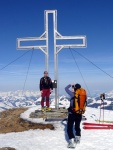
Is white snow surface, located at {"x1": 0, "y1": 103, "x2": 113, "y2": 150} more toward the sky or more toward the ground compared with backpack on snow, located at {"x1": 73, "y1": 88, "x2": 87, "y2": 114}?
more toward the ground

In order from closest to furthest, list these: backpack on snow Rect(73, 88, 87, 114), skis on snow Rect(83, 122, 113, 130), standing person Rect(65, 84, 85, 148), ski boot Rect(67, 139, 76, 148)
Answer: ski boot Rect(67, 139, 76, 148) < backpack on snow Rect(73, 88, 87, 114) < standing person Rect(65, 84, 85, 148) < skis on snow Rect(83, 122, 113, 130)

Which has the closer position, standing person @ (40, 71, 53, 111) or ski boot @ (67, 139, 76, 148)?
ski boot @ (67, 139, 76, 148)

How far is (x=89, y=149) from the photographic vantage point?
1253cm

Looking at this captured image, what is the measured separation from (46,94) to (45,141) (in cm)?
614

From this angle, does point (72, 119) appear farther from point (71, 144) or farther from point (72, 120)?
point (71, 144)

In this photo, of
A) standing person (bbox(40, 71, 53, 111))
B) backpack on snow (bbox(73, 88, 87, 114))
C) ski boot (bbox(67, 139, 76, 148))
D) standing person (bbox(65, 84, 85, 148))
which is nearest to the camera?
ski boot (bbox(67, 139, 76, 148))

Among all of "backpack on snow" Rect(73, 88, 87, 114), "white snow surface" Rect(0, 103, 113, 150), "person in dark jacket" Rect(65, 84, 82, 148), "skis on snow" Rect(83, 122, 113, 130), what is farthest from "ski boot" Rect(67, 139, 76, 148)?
"skis on snow" Rect(83, 122, 113, 130)

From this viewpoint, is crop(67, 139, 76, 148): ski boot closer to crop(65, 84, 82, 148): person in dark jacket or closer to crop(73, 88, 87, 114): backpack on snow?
crop(65, 84, 82, 148): person in dark jacket

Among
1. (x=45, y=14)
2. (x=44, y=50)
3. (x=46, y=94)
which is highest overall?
(x=45, y=14)

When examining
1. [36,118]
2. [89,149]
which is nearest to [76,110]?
[89,149]

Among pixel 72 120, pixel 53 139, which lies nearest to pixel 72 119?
pixel 72 120

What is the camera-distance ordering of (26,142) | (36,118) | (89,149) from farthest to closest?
1. (36,118)
2. (26,142)
3. (89,149)

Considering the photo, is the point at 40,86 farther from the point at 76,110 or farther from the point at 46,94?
the point at 76,110

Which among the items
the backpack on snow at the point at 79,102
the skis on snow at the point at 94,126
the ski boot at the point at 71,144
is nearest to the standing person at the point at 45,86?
the skis on snow at the point at 94,126
